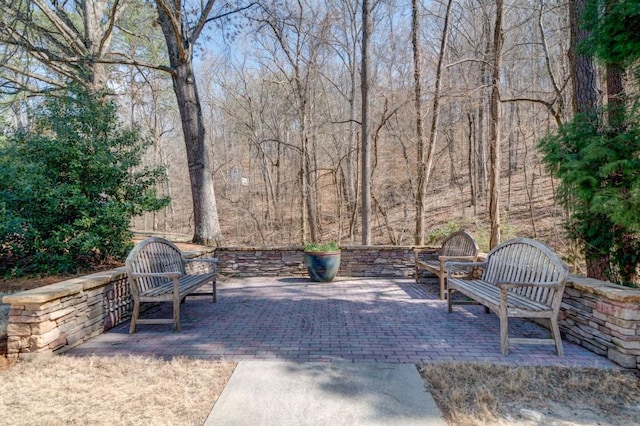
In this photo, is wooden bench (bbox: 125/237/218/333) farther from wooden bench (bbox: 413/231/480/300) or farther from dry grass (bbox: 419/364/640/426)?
wooden bench (bbox: 413/231/480/300)

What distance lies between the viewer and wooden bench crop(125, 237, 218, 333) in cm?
357

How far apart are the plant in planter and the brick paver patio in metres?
0.89

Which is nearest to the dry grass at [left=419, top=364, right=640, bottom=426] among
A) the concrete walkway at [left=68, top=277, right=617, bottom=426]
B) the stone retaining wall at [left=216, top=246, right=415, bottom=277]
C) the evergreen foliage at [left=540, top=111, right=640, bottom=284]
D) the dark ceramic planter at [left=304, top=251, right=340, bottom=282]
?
the concrete walkway at [left=68, top=277, right=617, bottom=426]

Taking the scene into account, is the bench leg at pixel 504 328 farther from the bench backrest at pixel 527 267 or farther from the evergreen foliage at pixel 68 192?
the evergreen foliage at pixel 68 192

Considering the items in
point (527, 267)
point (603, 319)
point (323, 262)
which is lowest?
point (603, 319)

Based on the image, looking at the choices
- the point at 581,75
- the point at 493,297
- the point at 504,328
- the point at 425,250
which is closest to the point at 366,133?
the point at 425,250

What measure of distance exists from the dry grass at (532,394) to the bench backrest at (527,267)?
0.75 meters

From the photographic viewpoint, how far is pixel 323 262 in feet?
20.2

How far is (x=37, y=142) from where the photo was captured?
491 cm

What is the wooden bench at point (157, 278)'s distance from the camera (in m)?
3.57

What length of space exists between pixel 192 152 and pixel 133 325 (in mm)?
4679

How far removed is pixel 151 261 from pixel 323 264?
9.70 feet

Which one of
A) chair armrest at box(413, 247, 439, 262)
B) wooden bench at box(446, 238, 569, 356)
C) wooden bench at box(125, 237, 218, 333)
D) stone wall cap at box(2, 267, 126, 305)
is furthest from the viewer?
chair armrest at box(413, 247, 439, 262)

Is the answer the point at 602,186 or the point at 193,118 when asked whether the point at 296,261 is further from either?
the point at 602,186
